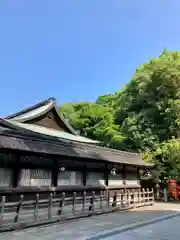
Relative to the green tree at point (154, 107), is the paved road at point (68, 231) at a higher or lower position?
lower

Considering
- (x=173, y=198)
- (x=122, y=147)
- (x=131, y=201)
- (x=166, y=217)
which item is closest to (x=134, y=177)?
(x=131, y=201)

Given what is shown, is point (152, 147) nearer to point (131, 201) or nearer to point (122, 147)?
point (122, 147)

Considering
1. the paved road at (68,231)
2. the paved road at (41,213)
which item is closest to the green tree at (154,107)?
the paved road at (41,213)

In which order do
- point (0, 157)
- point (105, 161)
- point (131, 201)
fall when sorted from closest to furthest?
point (0, 157) < point (105, 161) < point (131, 201)

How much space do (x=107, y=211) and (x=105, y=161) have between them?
2653 mm

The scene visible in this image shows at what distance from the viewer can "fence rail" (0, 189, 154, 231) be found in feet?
35.4

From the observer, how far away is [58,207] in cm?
→ 1313

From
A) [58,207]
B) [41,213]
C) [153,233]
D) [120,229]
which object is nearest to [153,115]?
[58,207]

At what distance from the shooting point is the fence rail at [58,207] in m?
10.8

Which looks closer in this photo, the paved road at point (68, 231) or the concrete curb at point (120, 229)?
the paved road at point (68, 231)

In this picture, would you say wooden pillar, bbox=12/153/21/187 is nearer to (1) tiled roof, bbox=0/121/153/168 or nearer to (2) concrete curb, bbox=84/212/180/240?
(1) tiled roof, bbox=0/121/153/168

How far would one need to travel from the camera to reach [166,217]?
15.0 metres

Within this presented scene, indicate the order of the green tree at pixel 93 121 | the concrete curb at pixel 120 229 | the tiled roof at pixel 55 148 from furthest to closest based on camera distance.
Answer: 1. the green tree at pixel 93 121
2. the tiled roof at pixel 55 148
3. the concrete curb at pixel 120 229

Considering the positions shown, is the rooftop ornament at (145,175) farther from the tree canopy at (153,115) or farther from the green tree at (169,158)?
the tree canopy at (153,115)
